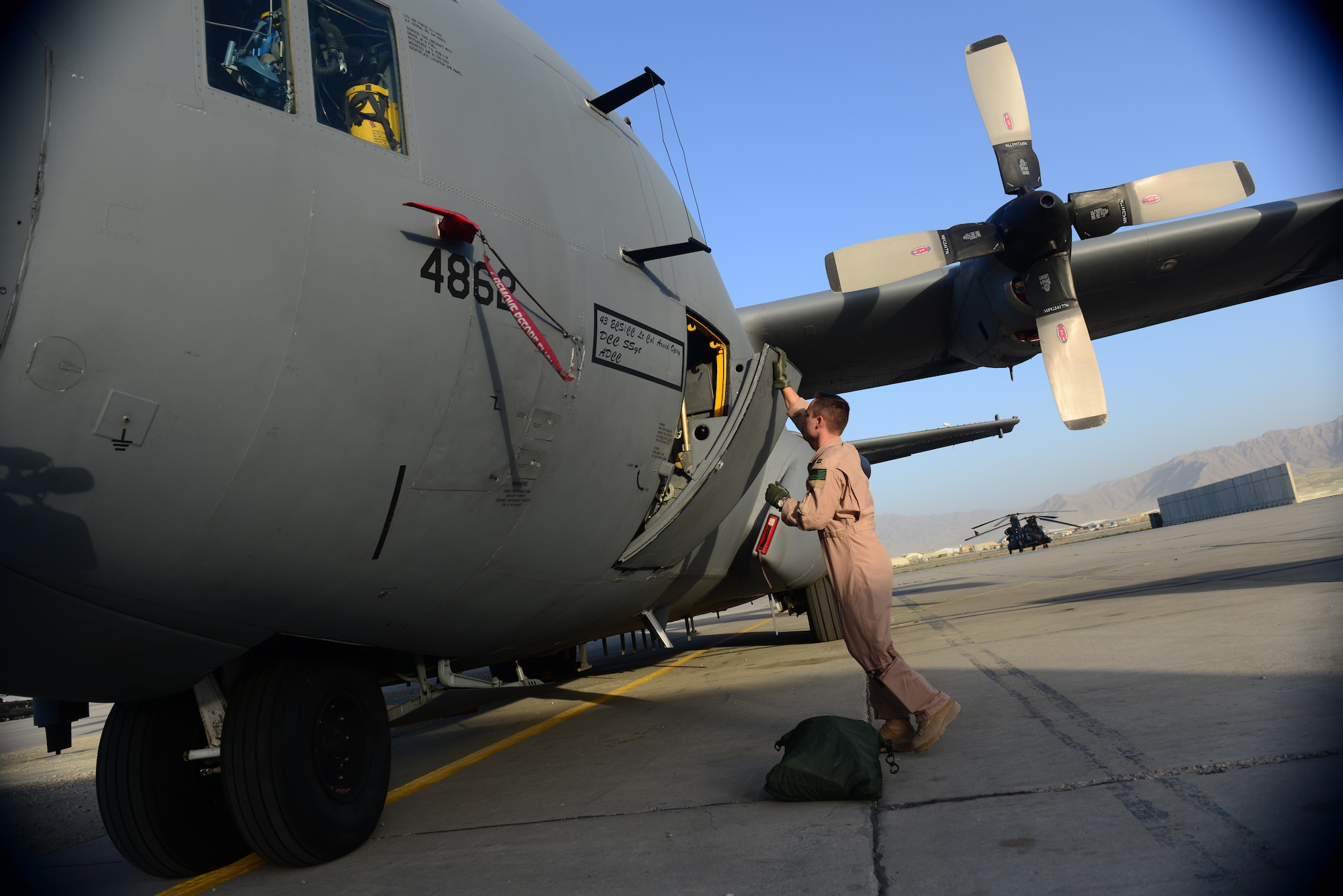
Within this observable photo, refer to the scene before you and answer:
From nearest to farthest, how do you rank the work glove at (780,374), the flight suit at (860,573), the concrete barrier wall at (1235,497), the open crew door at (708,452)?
1. the flight suit at (860,573)
2. the open crew door at (708,452)
3. the work glove at (780,374)
4. the concrete barrier wall at (1235,497)

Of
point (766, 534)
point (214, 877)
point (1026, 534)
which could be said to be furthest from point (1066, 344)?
point (1026, 534)

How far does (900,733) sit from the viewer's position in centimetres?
398

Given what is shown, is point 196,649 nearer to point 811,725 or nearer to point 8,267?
point 8,267

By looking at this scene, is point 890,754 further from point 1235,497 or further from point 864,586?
point 1235,497

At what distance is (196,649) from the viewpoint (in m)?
3.03

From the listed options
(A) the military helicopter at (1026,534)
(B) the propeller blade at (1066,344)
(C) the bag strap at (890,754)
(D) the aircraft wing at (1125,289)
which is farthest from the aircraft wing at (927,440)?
(A) the military helicopter at (1026,534)

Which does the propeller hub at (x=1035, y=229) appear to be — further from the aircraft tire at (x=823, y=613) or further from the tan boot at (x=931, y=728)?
the tan boot at (x=931, y=728)

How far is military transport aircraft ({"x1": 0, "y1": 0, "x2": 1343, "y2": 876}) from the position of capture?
241cm

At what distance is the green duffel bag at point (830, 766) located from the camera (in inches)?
126

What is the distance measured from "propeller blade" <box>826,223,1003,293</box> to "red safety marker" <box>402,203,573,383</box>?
535 centimetres

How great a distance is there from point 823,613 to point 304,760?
7.07 m

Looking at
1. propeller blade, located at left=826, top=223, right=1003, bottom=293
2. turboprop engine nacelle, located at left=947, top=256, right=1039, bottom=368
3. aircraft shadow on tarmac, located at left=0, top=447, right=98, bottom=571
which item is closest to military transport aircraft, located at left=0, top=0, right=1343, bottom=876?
aircraft shadow on tarmac, located at left=0, top=447, right=98, bottom=571

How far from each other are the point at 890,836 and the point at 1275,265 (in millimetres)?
10155

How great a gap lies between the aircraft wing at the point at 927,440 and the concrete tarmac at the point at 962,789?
6.16 metres
